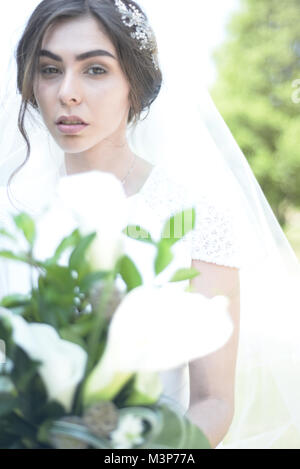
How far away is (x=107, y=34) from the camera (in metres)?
1.92

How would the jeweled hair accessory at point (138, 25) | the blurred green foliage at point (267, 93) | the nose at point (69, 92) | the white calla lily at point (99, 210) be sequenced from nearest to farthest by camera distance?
the white calla lily at point (99, 210) < the nose at point (69, 92) < the jeweled hair accessory at point (138, 25) < the blurred green foliage at point (267, 93)

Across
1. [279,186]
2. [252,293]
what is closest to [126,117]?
[252,293]

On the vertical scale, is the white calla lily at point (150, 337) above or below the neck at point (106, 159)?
below

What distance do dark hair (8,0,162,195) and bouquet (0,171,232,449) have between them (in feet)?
3.58

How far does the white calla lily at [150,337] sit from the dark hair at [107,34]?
121 centimetres

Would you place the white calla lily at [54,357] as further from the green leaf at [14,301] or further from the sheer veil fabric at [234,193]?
the sheer veil fabric at [234,193]

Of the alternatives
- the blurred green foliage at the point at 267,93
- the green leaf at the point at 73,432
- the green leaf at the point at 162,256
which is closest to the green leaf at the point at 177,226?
the green leaf at the point at 162,256

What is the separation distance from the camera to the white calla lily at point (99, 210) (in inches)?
37.2

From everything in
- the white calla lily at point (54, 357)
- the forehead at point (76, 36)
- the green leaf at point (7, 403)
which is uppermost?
the forehead at point (76, 36)

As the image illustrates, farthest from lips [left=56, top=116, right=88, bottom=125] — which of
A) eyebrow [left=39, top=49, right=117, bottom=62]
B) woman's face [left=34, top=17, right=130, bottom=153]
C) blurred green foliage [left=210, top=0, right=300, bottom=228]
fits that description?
blurred green foliage [left=210, top=0, right=300, bottom=228]

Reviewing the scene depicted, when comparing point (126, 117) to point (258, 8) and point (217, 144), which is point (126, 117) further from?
point (258, 8)

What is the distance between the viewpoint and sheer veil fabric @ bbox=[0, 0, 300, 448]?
7.18 feet

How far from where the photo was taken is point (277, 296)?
88.7 inches

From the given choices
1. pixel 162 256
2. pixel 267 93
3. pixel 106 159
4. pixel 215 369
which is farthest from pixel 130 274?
pixel 267 93
